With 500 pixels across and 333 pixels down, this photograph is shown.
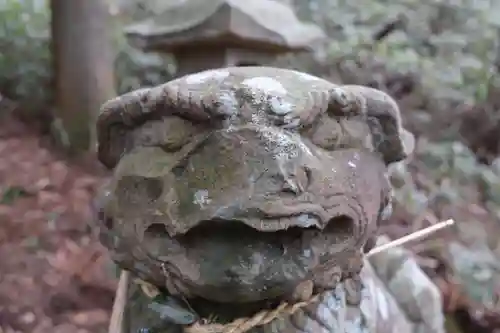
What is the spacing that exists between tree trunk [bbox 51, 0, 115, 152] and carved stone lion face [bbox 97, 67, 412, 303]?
1925 mm

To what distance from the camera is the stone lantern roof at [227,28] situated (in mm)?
1666

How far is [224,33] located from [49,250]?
0.92 meters

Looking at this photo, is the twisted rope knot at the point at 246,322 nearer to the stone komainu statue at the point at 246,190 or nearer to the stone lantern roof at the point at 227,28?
the stone komainu statue at the point at 246,190

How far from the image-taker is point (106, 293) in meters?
1.98

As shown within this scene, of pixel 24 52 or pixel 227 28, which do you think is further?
pixel 24 52

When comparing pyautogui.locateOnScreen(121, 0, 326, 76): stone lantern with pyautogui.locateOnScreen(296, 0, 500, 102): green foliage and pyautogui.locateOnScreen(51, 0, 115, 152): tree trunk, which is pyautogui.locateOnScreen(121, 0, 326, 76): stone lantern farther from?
pyautogui.locateOnScreen(296, 0, 500, 102): green foliage

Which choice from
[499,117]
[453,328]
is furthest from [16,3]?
[453,328]

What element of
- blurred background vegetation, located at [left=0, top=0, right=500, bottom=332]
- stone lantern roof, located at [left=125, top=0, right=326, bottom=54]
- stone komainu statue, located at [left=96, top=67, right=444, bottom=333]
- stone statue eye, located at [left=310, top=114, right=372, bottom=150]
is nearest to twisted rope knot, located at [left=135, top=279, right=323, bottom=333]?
stone komainu statue, located at [left=96, top=67, right=444, bottom=333]

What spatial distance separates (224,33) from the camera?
1.68m

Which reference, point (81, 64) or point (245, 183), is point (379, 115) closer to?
point (245, 183)

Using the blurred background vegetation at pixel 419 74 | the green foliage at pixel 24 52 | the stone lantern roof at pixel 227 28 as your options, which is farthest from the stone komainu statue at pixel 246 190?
the green foliage at pixel 24 52

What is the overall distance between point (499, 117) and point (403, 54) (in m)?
0.49

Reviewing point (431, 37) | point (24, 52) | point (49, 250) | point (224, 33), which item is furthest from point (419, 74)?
point (24, 52)

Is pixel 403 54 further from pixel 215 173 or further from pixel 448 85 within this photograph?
pixel 215 173
